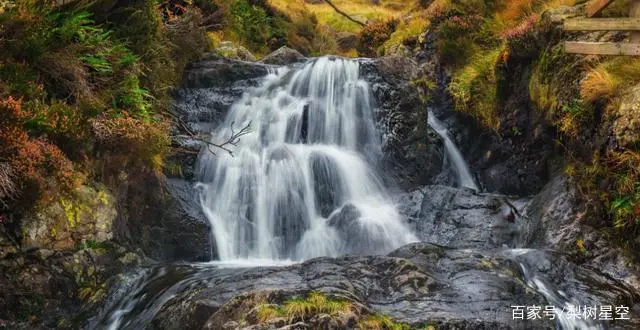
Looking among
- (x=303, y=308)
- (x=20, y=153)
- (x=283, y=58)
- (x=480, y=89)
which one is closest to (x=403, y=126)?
(x=480, y=89)

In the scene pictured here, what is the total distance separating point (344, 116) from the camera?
38.3 feet

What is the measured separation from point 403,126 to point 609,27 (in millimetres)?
4576

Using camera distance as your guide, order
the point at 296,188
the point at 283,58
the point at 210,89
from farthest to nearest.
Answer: the point at 283,58
the point at 210,89
the point at 296,188

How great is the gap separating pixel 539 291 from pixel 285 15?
1662 centimetres

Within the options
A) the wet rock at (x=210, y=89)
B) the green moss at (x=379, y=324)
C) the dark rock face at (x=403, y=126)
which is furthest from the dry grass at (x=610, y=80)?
the wet rock at (x=210, y=89)

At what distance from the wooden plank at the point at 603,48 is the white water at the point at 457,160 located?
3.82 m

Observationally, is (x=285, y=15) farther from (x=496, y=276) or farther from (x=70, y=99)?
(x=496, y=276)

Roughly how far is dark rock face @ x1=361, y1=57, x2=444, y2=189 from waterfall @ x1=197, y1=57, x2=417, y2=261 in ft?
0.90

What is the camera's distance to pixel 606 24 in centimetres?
776

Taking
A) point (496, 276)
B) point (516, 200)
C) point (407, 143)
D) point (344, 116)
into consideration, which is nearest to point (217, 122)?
point (344, 116)

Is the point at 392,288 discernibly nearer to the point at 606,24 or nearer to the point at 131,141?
the point at 131,141

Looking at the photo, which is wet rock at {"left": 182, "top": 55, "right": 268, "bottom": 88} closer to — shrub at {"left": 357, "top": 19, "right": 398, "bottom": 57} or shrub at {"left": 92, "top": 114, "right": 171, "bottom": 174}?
shrub at {"left": 92, "top": 114, "right": 171, "bottom": 174}

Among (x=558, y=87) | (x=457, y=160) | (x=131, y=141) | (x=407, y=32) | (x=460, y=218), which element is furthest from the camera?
(x=407, y=32)

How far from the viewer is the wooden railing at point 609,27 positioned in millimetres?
7582
